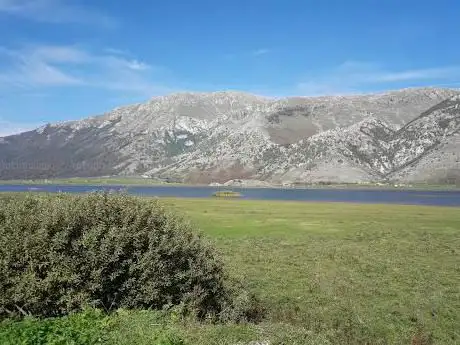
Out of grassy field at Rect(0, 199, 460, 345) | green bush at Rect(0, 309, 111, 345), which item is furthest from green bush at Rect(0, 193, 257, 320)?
grassy field at Rect(0, 199, 460, 345)

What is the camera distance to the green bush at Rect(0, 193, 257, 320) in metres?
16.6

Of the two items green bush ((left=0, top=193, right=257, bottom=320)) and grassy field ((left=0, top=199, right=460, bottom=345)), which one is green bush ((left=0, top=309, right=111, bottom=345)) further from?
green bush ((left=0, top=193, right=257, bottom=320))

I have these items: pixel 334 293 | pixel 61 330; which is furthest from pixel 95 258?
pixel 334 293

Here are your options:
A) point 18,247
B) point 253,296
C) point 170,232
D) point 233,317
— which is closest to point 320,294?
point 253,296

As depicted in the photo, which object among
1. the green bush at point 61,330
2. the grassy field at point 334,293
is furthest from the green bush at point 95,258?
the grassy field at point 334,293

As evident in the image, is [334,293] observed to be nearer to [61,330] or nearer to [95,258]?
[95,258]

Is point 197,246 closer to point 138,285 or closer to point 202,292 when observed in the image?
point 202,292

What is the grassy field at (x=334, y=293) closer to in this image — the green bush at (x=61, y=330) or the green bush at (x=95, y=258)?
the green bush at (x=61, y=330)

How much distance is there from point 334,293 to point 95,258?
15.9 meters

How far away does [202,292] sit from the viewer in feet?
66.7

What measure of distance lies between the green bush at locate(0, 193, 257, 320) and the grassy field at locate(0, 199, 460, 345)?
1.98 metres

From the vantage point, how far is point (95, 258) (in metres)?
17.1

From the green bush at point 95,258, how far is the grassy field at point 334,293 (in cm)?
198

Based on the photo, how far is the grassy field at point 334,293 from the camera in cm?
1526
